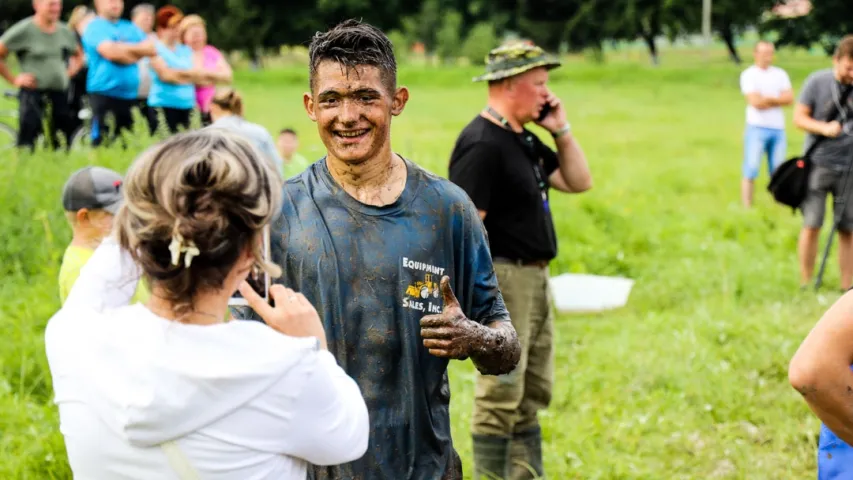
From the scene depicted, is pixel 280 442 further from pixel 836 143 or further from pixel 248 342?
pixel 836 143

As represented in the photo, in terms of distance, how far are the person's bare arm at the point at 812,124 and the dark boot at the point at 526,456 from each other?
4304 mm

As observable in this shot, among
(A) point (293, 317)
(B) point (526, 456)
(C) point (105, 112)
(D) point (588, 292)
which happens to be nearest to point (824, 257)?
(D) point (588, 292)

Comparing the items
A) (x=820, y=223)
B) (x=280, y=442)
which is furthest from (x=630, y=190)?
(x=280, y=442)

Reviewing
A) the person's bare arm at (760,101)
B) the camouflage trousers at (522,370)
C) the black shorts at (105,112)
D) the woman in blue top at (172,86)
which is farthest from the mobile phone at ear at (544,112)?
the person's bare arm at (760,101)

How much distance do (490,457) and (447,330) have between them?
2638 millimetres

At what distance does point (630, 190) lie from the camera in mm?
12781

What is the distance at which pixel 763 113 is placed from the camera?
1138 centimetres

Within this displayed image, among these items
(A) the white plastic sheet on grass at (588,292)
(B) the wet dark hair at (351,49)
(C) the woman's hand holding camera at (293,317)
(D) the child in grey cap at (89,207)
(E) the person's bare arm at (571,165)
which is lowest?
(A) the white plastic sheet on grass at (588,292)

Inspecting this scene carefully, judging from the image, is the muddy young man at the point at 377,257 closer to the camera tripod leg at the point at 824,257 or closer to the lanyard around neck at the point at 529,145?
the lanyard around neck at the point at 529,145

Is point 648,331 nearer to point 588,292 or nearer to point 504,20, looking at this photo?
point 588,292

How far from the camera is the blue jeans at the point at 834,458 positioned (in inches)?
99.4

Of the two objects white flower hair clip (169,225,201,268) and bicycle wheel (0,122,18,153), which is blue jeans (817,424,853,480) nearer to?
white flower hair clip (169,225,201,268)

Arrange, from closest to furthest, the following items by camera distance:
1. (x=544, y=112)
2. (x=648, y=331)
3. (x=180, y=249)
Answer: (x=180, y=249) < (x=544, y=112) < (x=648, y=331)

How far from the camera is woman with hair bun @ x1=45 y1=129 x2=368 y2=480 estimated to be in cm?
184
